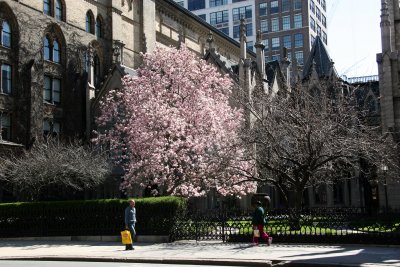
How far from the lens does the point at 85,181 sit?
3059 cm

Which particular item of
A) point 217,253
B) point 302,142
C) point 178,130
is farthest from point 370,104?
point 217,253

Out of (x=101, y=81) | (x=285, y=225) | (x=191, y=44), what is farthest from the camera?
(x=191, y=44)

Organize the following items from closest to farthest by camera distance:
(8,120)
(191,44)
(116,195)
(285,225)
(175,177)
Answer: (285,225), (175,177), (8,120), (116,195), (191,44)

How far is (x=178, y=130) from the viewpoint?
29391mm

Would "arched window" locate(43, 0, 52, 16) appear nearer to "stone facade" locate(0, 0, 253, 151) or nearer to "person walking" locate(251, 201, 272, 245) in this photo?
"stone facade" locate(0, 0, 253, 151)

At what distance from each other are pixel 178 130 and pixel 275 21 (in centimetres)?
7347

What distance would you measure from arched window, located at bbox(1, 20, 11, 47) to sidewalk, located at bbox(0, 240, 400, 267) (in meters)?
18.9

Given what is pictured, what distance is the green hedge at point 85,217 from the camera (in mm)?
22375

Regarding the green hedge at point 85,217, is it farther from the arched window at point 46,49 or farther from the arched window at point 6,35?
the arched window at point 46,49

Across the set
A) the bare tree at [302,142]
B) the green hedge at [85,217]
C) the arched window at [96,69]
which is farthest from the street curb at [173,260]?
the arched window at [96,69]

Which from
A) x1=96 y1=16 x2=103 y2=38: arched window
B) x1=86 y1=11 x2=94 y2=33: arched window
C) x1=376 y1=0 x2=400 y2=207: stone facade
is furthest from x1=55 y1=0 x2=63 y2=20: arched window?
x1=376 y1=0 x2=400 y2=207: stone facade

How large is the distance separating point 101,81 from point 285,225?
27.7 meters

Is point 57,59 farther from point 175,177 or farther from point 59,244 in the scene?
point 59,244

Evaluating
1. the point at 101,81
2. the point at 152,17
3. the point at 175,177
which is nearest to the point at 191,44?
the point at 152,17
